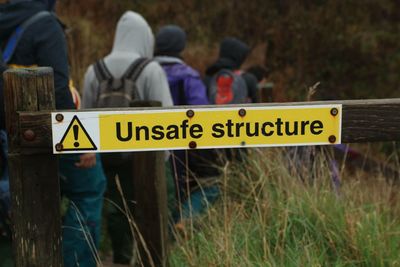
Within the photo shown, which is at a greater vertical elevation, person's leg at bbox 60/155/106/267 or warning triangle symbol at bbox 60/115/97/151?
→ warning triangle symbol at bbox 60/115/97/151

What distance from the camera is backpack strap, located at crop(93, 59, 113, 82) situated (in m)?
4.39

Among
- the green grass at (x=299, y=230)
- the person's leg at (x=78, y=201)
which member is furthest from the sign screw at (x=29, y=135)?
the person's leg at (x=78, y=201)

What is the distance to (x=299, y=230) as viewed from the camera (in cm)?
356

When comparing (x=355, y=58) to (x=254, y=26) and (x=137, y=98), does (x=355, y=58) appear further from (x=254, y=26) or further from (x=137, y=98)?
(x=137, y=98)

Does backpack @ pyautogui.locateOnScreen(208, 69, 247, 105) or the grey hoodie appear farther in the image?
backpack @ pyautogui.locateOnScreen(208, 69, 247, 105)

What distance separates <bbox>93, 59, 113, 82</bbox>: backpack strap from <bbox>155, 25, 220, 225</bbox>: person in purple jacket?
0.65 meters

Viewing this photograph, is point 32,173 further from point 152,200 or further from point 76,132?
point 152,200

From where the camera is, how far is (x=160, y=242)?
373 centimetres

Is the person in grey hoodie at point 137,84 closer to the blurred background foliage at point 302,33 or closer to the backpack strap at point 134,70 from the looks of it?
the backpack strap at point 134,70

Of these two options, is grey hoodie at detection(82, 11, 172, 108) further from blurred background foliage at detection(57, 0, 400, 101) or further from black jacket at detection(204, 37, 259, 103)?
blurred background foliage at detection(57, 0, 400, 101)

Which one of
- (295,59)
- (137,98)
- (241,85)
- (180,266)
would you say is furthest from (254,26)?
(180,266)

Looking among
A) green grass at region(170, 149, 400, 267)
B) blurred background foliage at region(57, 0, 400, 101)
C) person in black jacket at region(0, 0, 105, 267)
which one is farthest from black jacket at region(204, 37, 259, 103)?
Result: blurred background foliage at region(57, 0, 400, 101)

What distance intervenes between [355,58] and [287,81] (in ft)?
6.24

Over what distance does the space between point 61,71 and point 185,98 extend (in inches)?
58.3
